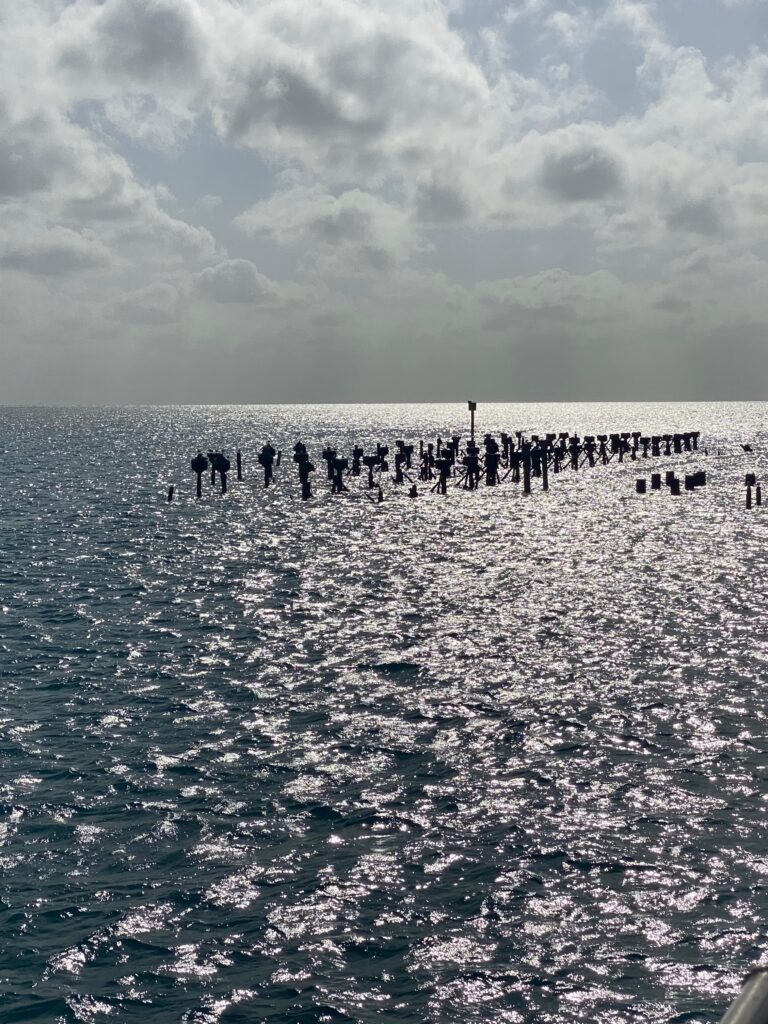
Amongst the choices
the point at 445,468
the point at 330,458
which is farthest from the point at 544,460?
the point at 330,458

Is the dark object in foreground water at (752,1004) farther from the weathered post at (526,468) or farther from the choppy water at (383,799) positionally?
the weathered post at (526,468)

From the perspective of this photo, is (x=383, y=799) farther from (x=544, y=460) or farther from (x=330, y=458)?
(x=544, y=460)

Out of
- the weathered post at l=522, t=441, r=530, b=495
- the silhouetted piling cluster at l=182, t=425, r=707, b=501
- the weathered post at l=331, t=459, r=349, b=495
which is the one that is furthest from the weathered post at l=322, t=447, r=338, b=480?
the weathered post at l=522, t=441, r=530, b=495

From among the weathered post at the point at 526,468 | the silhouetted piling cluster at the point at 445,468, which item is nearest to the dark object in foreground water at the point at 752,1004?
the silhouetted piling cluster at the point at 445,468

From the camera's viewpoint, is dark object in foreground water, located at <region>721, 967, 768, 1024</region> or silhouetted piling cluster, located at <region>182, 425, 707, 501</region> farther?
silhouetted piling cluster, located at <region>182, 425, 707, 501</region>

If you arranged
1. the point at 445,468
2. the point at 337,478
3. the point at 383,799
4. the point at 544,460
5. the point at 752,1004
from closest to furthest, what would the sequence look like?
1. the point at 752,1004
2. the point at 383,799
3. the point at 445,468
4. the point at 337,478
5. the point at 544,460

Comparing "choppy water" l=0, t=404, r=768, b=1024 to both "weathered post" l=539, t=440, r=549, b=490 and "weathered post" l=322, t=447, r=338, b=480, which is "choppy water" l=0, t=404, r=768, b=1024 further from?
"weathered post" l=539, t=440, r=549, b=490

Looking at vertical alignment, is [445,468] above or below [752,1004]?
above

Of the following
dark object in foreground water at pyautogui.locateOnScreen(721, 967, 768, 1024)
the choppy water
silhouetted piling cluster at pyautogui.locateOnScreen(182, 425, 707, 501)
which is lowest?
the choppy water

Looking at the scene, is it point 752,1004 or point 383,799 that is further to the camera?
point 383,799
